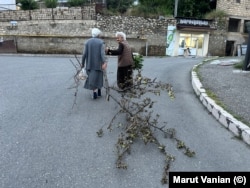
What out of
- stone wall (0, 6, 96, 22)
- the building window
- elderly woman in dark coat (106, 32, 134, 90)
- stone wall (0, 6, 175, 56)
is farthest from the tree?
elderly woman in dark coat (106, 32, 134, 90)

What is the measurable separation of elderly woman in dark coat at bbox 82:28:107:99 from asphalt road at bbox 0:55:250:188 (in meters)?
0.49

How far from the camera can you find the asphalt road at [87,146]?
10.3 ft

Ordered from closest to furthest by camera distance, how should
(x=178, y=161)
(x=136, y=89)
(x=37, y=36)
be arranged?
(x=178, y=161), (x=136, y=89), (x=37, y=36)

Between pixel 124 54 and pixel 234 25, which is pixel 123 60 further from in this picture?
pixel 234 25

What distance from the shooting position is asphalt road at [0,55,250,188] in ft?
10.3

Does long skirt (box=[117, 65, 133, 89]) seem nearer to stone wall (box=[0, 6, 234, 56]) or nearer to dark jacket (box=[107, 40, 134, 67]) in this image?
dark jacket (box=[107, 40, 134, 67])

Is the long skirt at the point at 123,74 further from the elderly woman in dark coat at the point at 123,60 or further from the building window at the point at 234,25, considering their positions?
the building window at the point at 234,25

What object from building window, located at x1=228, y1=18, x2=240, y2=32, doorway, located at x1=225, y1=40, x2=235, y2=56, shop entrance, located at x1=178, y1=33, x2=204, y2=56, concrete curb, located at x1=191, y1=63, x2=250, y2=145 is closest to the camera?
concrete curb, located at x1=191, y1=63, x2=250, y2=145

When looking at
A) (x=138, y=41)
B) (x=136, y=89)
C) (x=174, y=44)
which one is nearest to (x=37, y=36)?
(x=138, y=41)

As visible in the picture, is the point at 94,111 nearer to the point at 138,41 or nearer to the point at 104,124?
the point at 104,124

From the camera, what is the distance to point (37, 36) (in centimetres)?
2436

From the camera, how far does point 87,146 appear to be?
395 cm

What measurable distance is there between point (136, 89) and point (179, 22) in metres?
22.0

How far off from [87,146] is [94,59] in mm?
2798
